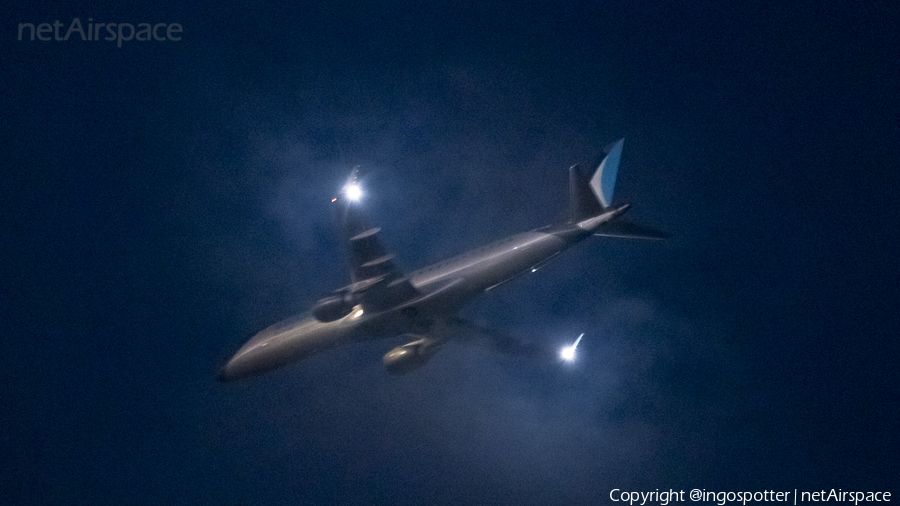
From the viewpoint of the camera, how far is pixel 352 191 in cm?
1933

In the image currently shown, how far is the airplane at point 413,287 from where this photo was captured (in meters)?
19.7

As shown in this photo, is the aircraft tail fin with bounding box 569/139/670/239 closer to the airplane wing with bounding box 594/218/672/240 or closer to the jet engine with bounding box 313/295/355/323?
the airplane wing with bounding box 594/218/672/240

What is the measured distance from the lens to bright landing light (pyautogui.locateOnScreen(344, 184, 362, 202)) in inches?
760

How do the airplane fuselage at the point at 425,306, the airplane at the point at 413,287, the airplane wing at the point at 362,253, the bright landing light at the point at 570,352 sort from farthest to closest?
the bright landing light at the point at 570,352 < the airplane fuselage at the point at 425,306 < the airplane at the point at 413,287 < the airplane wing at the point at 362,253

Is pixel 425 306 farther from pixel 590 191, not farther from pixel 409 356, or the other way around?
pixel 590 191

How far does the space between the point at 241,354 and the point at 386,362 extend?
6.16m

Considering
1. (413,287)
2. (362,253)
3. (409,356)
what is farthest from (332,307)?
(409,356)

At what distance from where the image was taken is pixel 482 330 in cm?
2283

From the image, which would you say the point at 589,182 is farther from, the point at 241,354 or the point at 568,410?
the point at 241,354

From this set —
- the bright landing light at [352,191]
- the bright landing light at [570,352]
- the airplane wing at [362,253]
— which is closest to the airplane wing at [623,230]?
the bright landing light at [570,352]

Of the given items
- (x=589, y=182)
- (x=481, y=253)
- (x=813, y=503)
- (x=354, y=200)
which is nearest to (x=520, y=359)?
(x=481, y=253)

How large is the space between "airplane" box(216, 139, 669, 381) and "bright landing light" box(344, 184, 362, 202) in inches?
1.4

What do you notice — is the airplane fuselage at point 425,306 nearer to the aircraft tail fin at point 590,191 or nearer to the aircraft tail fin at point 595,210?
the aircraft tail fin at point 595,210

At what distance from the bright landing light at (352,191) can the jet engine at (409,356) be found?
614 cm
